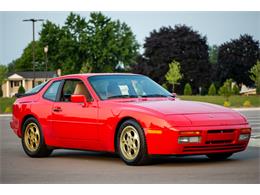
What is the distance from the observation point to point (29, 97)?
13.8 meters

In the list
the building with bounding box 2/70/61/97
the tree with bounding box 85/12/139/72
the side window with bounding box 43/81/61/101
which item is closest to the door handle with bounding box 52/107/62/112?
the side window with bounding box 43/81/61/101

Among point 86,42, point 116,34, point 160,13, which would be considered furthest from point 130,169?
point 116,34

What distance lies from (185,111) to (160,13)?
1879 mm

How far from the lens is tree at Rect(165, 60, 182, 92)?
86050mm

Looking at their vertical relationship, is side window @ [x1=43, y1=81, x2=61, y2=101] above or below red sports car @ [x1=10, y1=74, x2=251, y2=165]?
above

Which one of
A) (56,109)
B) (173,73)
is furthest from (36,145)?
(173,73)

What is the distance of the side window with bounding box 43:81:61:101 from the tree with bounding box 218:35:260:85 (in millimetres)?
59364

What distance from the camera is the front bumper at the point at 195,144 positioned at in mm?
10859

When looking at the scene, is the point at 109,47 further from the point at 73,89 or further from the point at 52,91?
the point at 73,89

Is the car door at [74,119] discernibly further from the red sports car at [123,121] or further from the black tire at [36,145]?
the black tire at [36,145]

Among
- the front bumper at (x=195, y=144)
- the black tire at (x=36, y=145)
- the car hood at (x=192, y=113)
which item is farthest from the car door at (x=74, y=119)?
the front bumper at (x=195, y=144)

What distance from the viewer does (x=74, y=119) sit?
12281 millimetres

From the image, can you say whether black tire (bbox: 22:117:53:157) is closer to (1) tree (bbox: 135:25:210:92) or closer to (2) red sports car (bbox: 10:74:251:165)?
(2) red sports car (bbox: 10:74:251:165)

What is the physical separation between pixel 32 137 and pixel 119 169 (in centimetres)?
291
